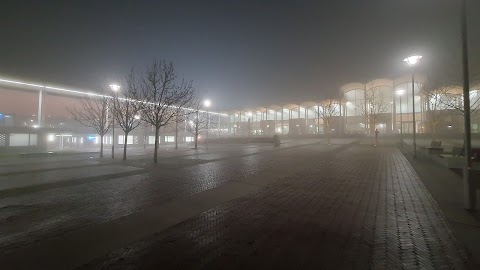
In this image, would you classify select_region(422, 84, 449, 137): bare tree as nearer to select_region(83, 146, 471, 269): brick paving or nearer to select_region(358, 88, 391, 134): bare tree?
select_region(358, 88, 391, 134): bare tree

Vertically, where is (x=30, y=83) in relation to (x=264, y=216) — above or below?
above

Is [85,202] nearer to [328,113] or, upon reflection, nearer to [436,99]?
[436,99]

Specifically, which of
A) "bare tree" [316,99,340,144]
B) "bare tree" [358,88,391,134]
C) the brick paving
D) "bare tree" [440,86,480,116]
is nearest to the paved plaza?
the brick paving

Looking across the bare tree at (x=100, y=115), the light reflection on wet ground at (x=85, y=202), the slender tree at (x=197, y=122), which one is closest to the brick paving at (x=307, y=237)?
the light reflection on wet ground at (x=85, y=202)

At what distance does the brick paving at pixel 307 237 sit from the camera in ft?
12.0

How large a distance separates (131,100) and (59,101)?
2979 centimetres

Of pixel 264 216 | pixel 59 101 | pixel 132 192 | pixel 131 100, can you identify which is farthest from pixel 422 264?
pixel 59 101

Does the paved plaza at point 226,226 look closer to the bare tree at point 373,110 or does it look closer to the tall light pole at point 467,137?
the tall light pole at point 467,137

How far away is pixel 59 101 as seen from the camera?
38.3 metres

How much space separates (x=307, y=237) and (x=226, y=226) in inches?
69.3

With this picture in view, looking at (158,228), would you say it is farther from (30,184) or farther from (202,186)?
(30,184)

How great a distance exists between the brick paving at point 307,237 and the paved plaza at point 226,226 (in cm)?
2

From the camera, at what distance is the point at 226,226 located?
5.11 metres

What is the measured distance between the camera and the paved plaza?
3.75 meters
